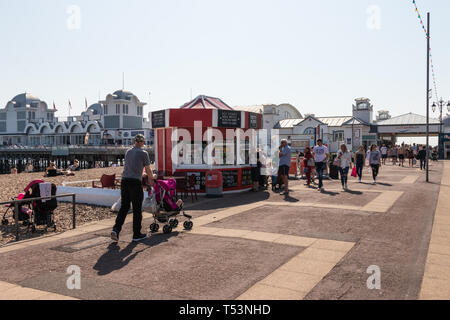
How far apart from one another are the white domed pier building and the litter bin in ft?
215

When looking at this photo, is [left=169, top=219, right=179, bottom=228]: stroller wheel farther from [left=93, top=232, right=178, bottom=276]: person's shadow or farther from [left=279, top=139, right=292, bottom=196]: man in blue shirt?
[left=279, top=139, right=292, bottom=196]: man in blue shirt

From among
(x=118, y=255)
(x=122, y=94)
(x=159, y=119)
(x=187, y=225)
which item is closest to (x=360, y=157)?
(x=159, y=119)

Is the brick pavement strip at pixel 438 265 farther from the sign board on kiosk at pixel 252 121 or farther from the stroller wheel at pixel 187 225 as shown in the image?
the sign board on kiosk at pixel 252 121

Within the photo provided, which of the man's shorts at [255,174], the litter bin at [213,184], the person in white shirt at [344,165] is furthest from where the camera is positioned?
the man's shorts at [255,174]

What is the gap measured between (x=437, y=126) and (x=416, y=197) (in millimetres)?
46636

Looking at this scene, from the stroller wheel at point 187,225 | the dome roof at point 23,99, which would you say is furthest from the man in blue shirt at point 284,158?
the dome roof at point 23,99

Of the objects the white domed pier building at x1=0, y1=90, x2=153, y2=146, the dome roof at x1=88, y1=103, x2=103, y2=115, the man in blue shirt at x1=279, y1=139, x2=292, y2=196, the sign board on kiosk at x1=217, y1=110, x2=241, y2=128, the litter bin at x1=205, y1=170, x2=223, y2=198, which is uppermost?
the dome roof at x1=88, y1=103, x2=103, y2=115

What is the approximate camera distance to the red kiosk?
13.8 meters

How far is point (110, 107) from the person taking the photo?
90625 millimetres

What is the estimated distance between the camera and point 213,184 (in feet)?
43.3

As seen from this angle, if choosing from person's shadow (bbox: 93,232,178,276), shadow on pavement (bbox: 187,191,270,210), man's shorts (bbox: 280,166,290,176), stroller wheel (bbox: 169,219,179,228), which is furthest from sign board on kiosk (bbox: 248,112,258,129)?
person's shadow (bbox: 93,232,178,276)

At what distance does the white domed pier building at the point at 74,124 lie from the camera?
86.2m

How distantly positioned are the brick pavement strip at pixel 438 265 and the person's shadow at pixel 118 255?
4.10 m
